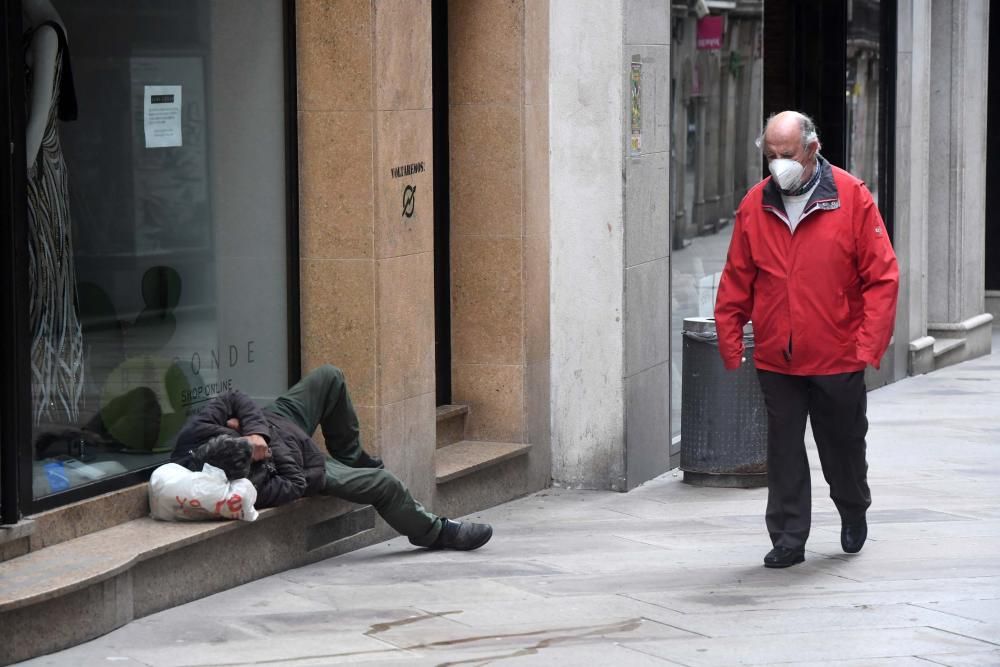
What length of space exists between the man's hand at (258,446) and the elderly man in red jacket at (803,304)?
78.3 inches

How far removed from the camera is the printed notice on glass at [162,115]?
7.15 metres

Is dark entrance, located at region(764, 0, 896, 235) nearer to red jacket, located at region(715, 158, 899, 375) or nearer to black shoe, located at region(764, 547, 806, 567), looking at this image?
red jacket, located at region(715, 158, 899, 375)

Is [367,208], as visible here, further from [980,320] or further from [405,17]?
[980,320]

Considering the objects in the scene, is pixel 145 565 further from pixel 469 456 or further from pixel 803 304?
pixel 803 304

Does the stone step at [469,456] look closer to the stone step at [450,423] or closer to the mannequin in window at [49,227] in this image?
the stone step at [450,423]

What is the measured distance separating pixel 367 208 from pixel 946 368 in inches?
347

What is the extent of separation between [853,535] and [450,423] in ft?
8.06

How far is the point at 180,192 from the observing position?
7.43 m

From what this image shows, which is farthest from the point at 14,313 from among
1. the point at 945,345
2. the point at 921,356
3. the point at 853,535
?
the point at 945,345

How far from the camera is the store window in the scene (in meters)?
6.62

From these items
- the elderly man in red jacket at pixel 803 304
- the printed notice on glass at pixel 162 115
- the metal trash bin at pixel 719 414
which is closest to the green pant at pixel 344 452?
the printed notice on glass at pixel 162 115

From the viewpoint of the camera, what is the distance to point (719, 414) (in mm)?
9242

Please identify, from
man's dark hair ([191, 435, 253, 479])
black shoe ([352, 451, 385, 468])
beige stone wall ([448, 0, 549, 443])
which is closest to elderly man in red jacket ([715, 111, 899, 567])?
black shoe ([352, 451, 385, 468])

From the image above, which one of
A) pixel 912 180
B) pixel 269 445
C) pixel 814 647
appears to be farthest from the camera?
pixel 912 180
